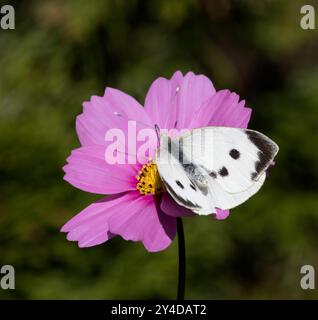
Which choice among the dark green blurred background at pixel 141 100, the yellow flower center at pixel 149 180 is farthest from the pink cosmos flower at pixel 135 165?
the dark green blurred background at pixel 141 100

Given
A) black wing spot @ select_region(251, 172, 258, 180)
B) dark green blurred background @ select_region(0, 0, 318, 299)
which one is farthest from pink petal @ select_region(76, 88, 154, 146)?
dark green blurred background @ select_region(0, 0, 318, 299)

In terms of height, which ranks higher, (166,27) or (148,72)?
(166,27)

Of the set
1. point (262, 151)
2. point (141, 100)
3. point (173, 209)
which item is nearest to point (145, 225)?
point (173, 209)

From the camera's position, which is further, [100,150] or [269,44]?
[269,44]

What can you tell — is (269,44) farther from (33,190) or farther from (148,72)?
(33,190)

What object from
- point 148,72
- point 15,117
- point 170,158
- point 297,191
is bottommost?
point 170,158

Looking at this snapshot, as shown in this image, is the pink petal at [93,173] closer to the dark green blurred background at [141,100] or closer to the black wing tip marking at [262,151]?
the black wing tip marking at [262,151]
